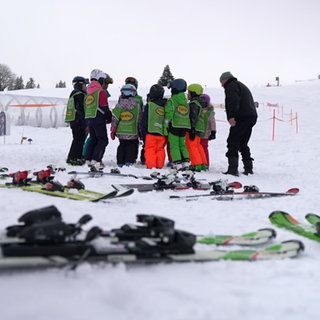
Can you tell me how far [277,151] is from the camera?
14062 mm

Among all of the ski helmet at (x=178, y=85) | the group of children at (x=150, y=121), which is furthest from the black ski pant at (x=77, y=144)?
the ski helmet at (x=178, y=85)

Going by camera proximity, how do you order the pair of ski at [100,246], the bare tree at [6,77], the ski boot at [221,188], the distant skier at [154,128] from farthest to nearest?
the bare tree at [6,77] → the distant skier at [154,128] → the ski boot at [221,188] → the pair of ski at [100,246]

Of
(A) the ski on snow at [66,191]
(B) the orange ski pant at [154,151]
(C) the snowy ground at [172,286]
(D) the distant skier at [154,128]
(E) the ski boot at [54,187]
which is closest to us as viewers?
(C) the snowy ground at [172,286]

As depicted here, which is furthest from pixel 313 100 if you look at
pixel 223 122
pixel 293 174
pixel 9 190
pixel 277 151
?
pixel 9 190

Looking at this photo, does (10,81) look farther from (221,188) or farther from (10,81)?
(221,188)

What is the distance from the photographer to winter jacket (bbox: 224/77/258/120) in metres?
8.24

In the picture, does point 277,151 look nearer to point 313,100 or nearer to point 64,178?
point 64,178

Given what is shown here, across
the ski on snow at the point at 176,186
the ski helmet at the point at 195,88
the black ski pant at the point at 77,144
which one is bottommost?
A: the ski on snow at the point at 176,186

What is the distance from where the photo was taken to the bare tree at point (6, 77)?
275 ft

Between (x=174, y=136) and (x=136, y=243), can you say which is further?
(x=174, y=136)

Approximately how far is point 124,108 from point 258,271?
667cm

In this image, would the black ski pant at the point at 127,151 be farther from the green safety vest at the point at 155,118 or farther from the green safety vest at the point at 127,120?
the green safety vest at the point at 155,118

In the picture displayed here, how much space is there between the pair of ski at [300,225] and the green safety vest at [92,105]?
18.0 ft

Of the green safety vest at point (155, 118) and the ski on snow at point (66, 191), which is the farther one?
the green safety vest at point (155, 118)
